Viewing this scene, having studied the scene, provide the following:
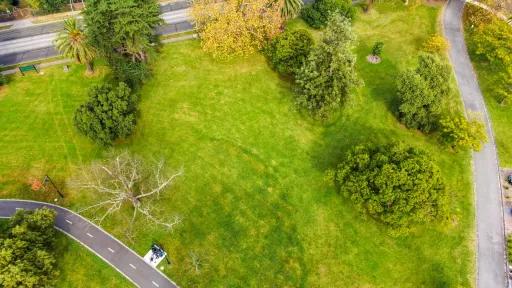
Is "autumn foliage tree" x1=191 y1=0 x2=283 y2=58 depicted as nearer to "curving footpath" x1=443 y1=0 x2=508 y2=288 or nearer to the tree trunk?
the tree trunk

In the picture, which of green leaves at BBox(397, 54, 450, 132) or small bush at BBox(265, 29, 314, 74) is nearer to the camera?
green leaves at BBox(397, 54, 450, 132)

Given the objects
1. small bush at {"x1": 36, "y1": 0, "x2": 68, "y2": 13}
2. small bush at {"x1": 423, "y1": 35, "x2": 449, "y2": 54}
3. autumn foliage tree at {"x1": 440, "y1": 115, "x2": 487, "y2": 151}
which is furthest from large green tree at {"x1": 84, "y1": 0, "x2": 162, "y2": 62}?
small bush at {"x1": 423, "y1": 35, "x2": 449, "y2": 54}

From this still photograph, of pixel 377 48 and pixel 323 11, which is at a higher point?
pixel 323 11

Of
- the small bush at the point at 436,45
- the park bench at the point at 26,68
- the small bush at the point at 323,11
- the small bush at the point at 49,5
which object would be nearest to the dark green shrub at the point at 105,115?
the park bench at the point at 26,68

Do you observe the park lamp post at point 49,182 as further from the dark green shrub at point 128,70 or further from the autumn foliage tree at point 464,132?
the autumn foliage tree at point 464,132

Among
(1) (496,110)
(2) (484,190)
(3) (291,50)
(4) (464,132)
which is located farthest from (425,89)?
(3) (291,50)

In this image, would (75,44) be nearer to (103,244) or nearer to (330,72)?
(103,244)
